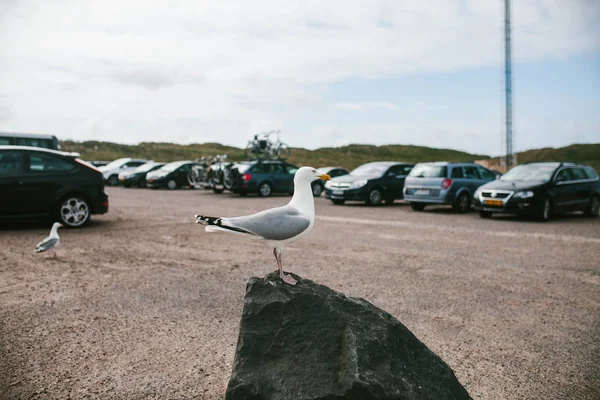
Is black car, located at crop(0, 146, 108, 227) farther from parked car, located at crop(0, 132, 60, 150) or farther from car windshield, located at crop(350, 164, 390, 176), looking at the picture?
car windshield, located at crop(350, 164, 390, 176)

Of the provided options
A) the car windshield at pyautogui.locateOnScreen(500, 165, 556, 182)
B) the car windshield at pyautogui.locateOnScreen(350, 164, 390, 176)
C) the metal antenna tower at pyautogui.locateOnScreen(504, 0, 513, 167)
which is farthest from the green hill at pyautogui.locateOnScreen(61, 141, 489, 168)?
the car windshield at pyautogui.locateOnScreen(500, 165, 556, 182)

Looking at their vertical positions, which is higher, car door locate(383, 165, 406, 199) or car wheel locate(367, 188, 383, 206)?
car door locate(383, 165, 406, 199)

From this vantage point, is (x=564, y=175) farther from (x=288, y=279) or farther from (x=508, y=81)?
(x=508, y=81)

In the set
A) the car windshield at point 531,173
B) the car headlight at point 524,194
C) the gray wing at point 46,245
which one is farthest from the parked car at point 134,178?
the gray wing at point 46,245

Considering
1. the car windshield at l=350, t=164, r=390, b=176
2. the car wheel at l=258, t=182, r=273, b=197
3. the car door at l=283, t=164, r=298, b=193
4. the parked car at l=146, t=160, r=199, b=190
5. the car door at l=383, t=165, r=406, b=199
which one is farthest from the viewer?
the parked car at l=146, t=160, r=199, b=190

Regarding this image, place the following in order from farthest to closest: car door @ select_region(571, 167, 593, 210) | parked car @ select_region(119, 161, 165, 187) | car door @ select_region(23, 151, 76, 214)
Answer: parked car @ select_region(119, 161, 165, 187) < car door @ select_region(571, 167, 593, 210) < car door @ select_region(23, 151, 76, 214)

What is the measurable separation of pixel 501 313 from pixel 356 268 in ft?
8.36

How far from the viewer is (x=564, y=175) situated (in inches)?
595

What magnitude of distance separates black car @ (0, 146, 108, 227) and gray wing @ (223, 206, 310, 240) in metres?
8.92

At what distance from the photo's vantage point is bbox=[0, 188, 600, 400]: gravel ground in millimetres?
3965

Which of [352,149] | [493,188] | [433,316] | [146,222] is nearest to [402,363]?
[433,316]

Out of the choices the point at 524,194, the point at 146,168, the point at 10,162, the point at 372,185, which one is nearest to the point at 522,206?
the point at 524,194

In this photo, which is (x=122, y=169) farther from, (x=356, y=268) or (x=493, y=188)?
(x=356, y=268)

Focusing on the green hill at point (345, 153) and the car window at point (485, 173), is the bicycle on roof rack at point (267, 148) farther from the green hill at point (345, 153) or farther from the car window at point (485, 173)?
the green hill at point (345, 153)
